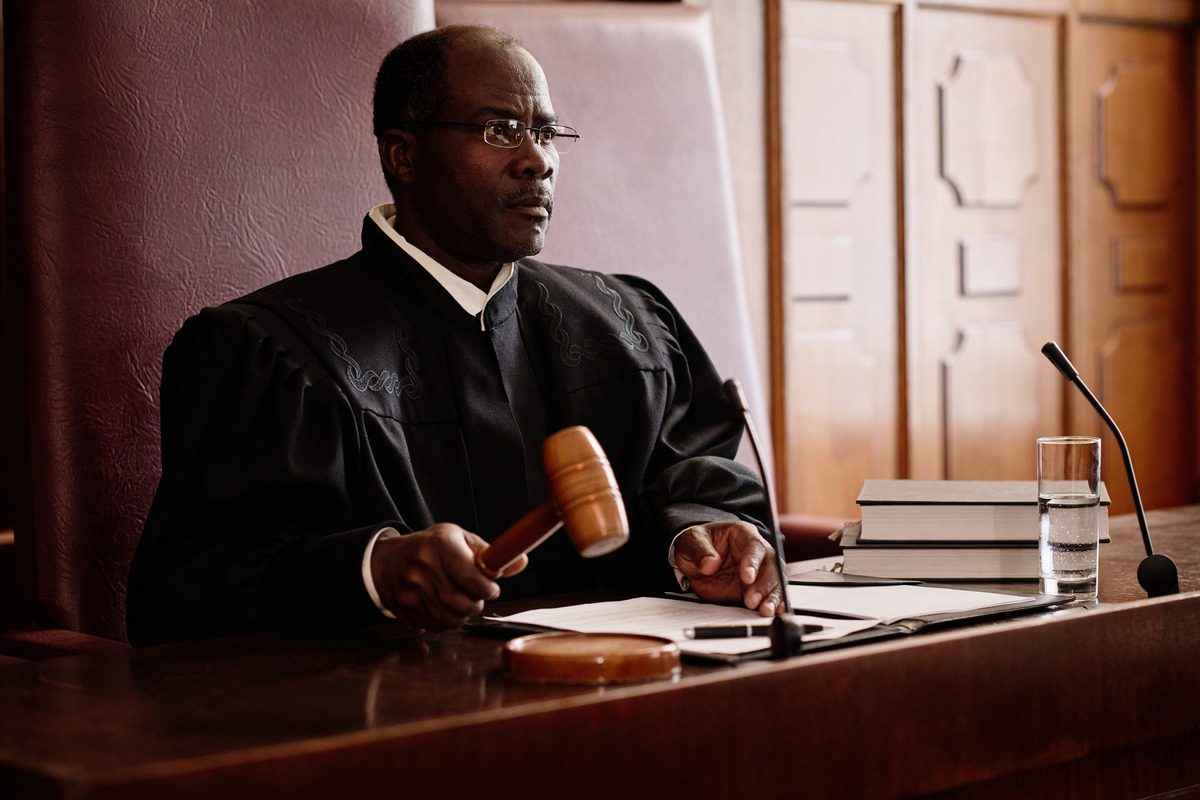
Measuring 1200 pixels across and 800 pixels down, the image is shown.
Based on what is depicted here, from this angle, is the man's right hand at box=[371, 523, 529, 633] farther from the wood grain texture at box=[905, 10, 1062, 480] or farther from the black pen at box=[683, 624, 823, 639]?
the wood grain texture at box=[905, 10, 1062, 480]

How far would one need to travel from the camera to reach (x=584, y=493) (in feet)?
4.29

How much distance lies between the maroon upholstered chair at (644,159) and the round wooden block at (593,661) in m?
1.62

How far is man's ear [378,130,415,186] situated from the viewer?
2309 mm

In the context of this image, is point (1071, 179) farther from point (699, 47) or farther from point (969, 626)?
point (969, 626)

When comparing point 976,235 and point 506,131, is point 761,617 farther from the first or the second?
point 976,235

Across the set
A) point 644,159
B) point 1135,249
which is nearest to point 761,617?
point 644,159

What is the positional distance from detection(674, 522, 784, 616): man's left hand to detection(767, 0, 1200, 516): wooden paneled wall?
2.68m

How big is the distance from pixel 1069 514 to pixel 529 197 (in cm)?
90

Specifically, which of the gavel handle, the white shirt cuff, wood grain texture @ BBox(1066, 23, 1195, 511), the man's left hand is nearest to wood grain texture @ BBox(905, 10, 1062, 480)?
wood grain texture @ BBox(1066, 23, 1195, 511)

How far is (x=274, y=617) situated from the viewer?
5.58ft

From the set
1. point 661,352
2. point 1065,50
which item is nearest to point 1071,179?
point 1065,50

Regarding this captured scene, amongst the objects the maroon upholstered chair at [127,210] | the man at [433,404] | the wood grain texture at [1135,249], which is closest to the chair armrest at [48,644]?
the maroon upholstered chair at [127,210]

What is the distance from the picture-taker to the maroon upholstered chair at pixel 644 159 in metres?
2.93

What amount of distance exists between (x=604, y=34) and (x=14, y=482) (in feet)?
4.68
